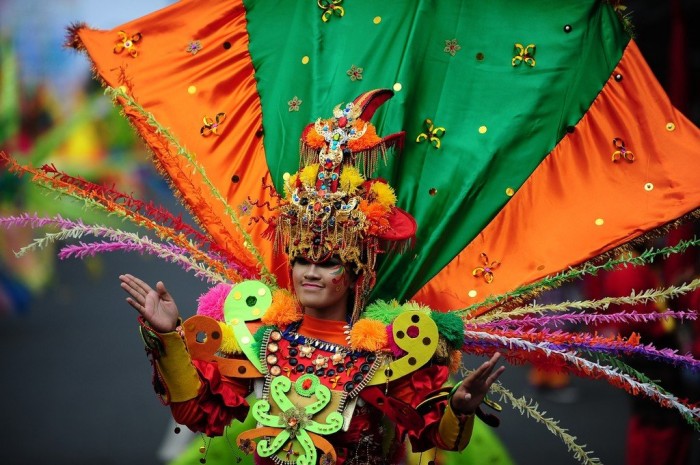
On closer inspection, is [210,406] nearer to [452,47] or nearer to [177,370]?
[177,370]

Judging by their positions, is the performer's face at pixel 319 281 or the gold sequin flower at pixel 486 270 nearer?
the performer's face at pixel 319 281

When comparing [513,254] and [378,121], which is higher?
[378,121]

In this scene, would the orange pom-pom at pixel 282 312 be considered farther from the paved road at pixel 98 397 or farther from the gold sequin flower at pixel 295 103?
the paved road at pixel 98 397

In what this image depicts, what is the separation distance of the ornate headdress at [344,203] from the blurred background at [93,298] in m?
2.46

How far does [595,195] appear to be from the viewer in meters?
4.20

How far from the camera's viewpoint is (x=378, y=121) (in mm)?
4332

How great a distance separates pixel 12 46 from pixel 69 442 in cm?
438

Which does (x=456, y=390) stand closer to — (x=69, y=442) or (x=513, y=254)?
(x=513, y=254)

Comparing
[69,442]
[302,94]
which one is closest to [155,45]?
[302,94]

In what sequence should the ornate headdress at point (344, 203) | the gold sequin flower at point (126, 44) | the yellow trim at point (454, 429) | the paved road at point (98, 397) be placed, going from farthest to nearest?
the paved road at point (98, 397) < the gold sequin flower at point (126, 44) < the ornate headdress at point (344, 203) < the yellow trim at point (454, 429)

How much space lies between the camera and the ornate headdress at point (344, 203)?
12.1ft

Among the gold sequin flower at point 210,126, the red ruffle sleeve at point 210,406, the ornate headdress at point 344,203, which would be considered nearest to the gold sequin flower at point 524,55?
the ornate headdress at point 344,203

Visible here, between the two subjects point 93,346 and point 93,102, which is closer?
point 93,346

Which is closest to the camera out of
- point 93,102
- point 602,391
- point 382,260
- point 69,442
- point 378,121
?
point 382,260
